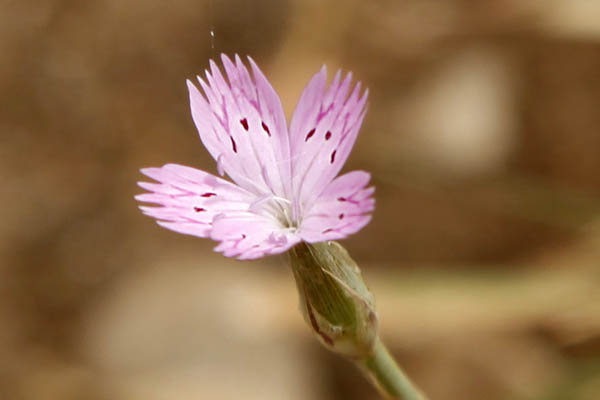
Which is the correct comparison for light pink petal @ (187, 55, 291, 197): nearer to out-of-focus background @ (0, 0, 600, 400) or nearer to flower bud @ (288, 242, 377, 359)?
flower bud @ (288, 242, 377, 359)

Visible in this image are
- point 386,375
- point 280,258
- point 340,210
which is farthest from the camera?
point 280,258

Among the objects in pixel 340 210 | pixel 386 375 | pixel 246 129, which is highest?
pixel 246 129

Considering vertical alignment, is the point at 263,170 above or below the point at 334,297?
above

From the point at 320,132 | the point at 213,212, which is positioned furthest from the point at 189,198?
the point at 320,132

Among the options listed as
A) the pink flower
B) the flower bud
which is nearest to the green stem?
the flower bud

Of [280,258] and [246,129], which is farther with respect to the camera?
[280,258]

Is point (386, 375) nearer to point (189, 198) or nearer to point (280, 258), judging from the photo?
point (189, 198)

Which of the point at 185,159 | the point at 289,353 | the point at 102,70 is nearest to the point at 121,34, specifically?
the point at 102,70
